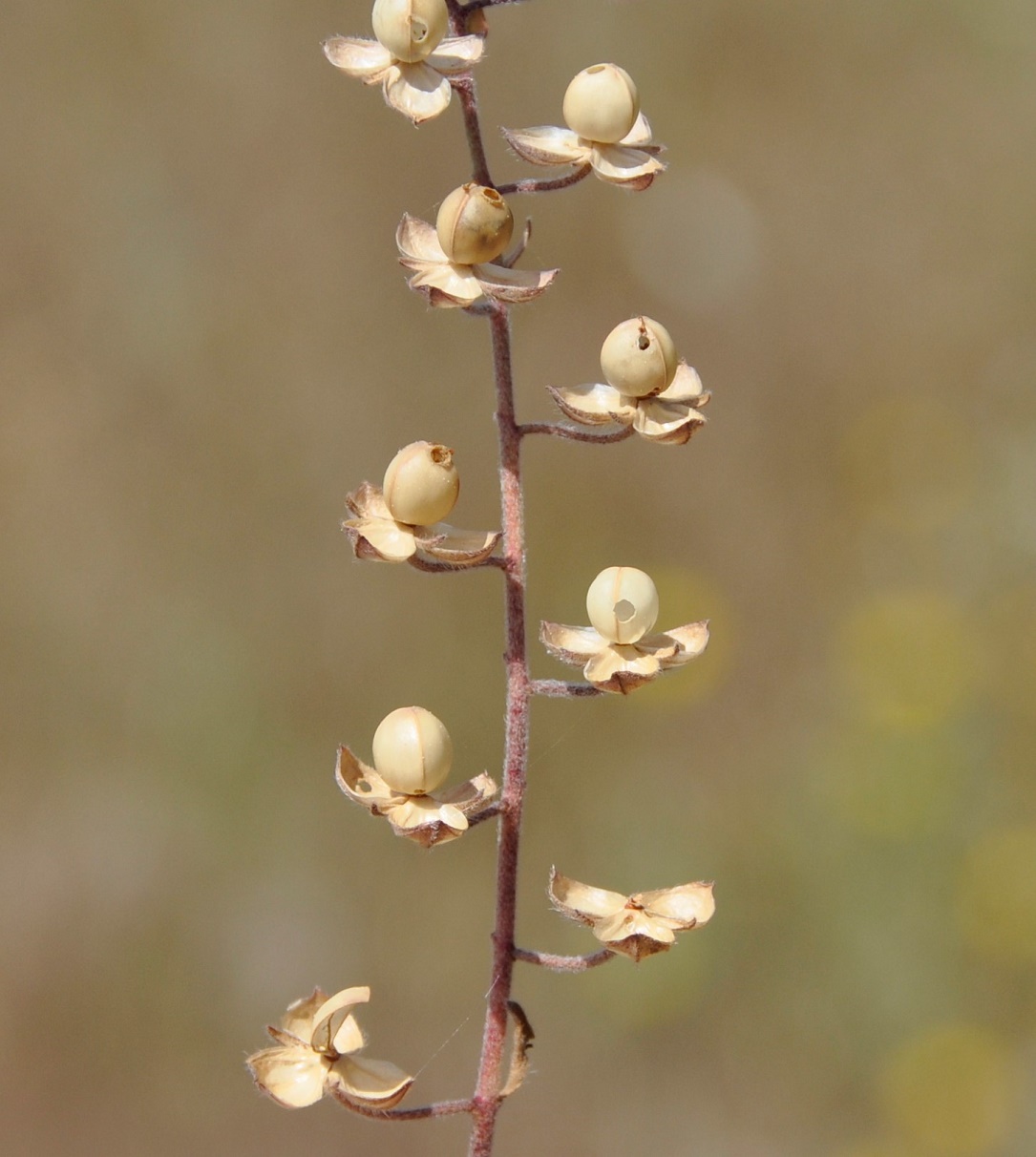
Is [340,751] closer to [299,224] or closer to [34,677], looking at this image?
[34,677]

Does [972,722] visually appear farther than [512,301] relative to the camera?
Yes

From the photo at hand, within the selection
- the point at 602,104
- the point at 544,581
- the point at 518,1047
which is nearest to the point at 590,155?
the point at 602,104

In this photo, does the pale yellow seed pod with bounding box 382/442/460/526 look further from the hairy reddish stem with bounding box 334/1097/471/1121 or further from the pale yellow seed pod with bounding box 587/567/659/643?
the hairy reddish stem with bounding box 334/1097/471/1121

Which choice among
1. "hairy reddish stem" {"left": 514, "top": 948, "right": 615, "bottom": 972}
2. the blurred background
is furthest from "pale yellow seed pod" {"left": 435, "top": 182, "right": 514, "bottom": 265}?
the blurred background

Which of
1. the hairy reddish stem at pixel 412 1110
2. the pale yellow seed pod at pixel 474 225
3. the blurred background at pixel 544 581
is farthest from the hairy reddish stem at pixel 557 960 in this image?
the blurred background at pixel 544 581

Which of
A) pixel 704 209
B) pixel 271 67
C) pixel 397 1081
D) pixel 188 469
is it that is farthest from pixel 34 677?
pixel 397 1081

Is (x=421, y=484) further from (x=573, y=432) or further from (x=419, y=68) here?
(x=419, y=68)
